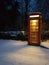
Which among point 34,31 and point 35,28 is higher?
point 35,28

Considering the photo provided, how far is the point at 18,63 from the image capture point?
813cm

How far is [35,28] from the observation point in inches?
529

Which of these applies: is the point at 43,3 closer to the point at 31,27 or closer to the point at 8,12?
the point at 8,12

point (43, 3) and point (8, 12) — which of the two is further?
point (8, 12)

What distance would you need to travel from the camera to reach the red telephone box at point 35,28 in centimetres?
1314

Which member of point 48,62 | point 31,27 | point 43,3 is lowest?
point 48,62

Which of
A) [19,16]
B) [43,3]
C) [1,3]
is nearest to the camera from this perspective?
[43,3]

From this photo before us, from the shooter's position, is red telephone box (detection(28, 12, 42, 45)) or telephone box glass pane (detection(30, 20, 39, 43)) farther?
telephone box glass pane (detection(30, 20, 39, 43))

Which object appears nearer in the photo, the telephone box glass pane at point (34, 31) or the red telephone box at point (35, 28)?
the red telephone box at point (35, 28)

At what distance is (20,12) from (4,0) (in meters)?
2.84

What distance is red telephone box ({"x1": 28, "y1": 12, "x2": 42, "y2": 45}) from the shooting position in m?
13.1

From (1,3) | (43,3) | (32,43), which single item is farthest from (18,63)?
(1,3)

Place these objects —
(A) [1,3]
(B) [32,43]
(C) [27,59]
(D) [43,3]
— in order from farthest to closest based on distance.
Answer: (A) [1,3] < (D) [43,3] < (B) [32,43] < (C) [27,59]

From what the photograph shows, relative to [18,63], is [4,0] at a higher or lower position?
higher
